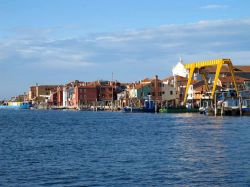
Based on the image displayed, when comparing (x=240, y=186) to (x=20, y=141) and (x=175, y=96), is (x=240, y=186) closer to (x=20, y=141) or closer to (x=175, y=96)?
(x=20, y=141)

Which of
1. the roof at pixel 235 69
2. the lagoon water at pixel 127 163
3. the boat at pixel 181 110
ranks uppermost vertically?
the roof at pixel 235 69

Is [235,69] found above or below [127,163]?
above

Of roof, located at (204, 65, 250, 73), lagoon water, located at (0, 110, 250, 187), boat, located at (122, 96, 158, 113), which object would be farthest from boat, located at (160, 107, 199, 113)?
lagoon water, located at (0, 110, 250, 187)

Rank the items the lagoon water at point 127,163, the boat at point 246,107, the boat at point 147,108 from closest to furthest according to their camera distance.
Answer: the lagoon water at point 127,163 < the boat at point 246,107 < the boat at point 147,108

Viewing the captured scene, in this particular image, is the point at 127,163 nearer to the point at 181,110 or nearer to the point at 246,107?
the point at 246,107

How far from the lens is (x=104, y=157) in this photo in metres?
29.5

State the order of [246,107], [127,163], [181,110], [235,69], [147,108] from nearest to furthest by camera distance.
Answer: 1. [127,163]
2. [246,107]
3. [181,110]
4. [147,108]
5. [235,69]

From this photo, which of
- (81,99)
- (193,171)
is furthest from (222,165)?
Result: (81,99)

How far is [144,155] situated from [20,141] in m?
13.8

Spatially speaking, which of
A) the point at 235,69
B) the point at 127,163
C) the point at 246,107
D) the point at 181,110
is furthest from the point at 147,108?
the point at 127,163

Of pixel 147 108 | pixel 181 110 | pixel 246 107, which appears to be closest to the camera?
pixel 246 107

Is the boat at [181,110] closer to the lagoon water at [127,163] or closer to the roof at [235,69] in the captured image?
the roof at [235,69]

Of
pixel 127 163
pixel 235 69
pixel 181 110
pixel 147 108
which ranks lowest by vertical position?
pixel 127 163

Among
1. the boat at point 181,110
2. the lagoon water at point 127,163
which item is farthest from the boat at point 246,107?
the lagoon water at point 127,163
